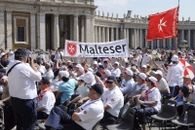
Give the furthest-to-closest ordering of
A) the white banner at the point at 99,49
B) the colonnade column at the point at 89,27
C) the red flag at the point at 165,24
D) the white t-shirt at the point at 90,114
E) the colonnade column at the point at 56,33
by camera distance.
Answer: the colonnade column at the point at 89,27
the colonnade column at the point at 56,33
the white banner at the point at 99,49
the red flag at the point at 165,24
the white t-shirt at the point at 90,114

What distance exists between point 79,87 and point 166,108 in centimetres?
257

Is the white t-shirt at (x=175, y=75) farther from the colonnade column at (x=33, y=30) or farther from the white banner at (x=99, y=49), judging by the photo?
the colonnade column at (x=33, y=30)

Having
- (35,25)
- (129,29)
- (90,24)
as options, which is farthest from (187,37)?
(35,25)

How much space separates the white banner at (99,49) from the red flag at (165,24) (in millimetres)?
2130

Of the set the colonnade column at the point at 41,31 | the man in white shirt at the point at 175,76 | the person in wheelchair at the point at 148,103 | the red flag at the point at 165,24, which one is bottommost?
the person in wheelchair at the point at 148,103

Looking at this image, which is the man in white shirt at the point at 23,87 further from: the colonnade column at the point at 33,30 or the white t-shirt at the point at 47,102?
the colonnade column at the point at 33,30

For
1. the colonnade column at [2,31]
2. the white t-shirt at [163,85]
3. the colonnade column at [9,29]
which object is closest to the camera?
the white t-shirt at [163,85]

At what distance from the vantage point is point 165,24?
18.3 m

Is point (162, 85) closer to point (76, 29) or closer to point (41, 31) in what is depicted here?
point (41, 31)

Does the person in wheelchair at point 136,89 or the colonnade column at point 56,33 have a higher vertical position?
the colonnade column at point 56,33

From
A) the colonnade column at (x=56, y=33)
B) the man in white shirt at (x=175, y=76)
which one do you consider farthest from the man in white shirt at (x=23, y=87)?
the colonnade column at (x=56, y=33)

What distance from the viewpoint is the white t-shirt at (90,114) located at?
8.64 metres

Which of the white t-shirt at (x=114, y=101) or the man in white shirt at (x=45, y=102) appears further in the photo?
the man in white shirt at (x=45, y=102)

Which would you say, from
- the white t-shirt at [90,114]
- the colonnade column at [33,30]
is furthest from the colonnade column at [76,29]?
the white t-shirt at [90,114]
